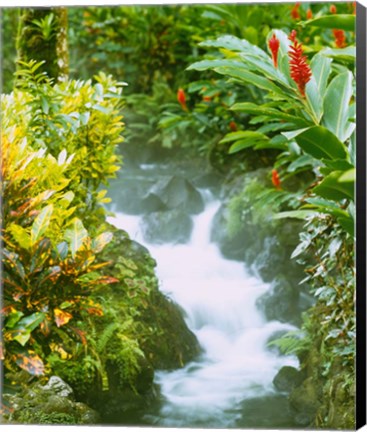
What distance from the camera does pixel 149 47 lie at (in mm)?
3648

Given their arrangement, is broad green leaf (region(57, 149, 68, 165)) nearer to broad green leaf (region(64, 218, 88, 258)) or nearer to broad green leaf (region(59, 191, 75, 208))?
broad green leaf (region(59, 191, 75, 208))

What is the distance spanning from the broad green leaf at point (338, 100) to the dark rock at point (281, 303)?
2.55 ft

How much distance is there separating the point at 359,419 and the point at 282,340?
1.45ft

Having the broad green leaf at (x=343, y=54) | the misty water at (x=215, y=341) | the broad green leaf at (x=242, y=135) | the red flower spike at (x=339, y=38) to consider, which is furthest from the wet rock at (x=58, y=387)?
the red flower spike at (x=339, y=38)

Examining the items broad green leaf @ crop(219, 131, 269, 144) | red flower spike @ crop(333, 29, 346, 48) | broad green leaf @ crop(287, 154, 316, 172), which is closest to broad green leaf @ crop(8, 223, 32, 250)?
broad green leaf @ crop(219, 131, 269, 144)

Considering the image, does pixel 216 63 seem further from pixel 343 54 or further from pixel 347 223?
pixel 347 223

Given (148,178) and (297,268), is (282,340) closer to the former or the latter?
(297,268)

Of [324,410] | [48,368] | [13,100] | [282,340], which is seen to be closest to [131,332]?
[48,368]

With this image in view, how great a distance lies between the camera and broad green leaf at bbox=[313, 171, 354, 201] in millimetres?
2623

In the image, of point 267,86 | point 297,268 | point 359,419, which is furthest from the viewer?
point 297,268

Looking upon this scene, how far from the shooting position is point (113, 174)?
364cm

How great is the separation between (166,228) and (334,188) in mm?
968

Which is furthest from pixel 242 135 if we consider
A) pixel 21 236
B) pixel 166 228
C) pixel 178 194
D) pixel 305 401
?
pixel 305 401

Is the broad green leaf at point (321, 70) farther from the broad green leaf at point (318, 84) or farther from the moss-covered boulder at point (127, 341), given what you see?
the moss-covered boulder at point (127, 341)
